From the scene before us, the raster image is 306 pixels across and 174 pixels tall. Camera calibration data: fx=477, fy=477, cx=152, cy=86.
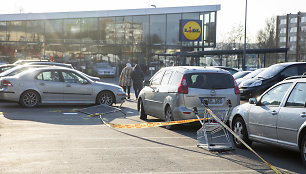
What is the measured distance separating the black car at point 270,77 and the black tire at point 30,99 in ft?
26.5

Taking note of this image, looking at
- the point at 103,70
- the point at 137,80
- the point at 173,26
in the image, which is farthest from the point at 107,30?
the point at 137,80

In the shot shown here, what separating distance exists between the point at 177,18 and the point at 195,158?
42310mm

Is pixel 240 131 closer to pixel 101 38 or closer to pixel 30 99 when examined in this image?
pixel 30 99

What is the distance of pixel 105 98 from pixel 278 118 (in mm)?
10598

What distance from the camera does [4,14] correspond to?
48.2 metres

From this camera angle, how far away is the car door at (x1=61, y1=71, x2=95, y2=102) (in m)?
17.1

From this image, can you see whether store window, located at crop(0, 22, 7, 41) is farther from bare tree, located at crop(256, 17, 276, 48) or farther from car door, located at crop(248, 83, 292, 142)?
bare tree, located at crop(256, 17, 276, 48)

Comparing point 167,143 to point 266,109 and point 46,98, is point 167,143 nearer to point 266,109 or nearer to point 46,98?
point 266,109

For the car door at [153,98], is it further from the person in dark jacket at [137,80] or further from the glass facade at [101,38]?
the glass facade at [101,38]

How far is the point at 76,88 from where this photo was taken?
17172mm

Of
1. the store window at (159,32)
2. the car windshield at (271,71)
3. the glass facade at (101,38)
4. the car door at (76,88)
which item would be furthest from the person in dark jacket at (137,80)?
the store window at (159,32)

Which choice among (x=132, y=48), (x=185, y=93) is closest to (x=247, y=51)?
(x=132, y=48)

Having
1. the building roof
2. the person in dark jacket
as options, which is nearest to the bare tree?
the building roof

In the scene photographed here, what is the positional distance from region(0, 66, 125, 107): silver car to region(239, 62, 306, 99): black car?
16.8ft
